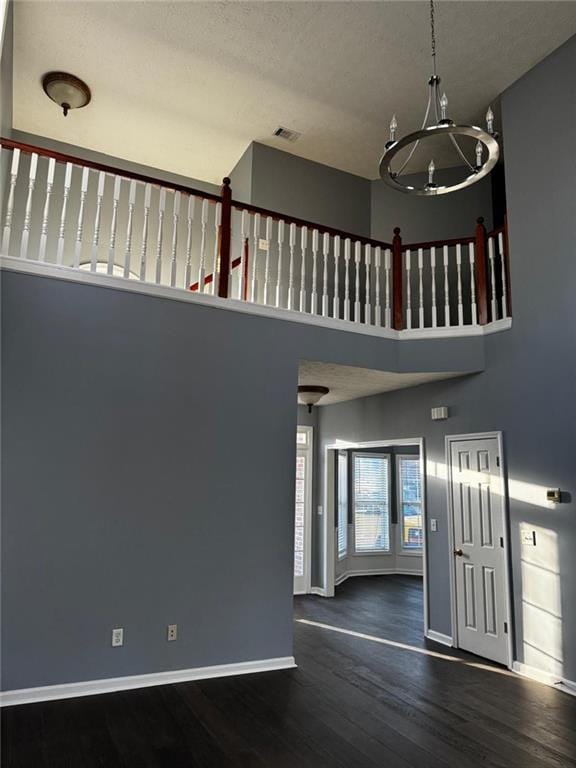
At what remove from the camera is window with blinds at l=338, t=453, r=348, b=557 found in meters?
8.50

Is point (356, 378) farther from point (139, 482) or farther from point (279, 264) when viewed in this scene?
point (139, 482)

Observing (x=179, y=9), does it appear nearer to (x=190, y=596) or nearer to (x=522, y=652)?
(x=190, y=596)

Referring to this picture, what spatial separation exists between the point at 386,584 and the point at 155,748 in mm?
5867

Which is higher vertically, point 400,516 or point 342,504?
point 342,504

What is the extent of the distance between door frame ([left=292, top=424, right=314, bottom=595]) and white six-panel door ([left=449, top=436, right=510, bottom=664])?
102 inches

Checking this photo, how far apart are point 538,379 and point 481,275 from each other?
1.31 meters

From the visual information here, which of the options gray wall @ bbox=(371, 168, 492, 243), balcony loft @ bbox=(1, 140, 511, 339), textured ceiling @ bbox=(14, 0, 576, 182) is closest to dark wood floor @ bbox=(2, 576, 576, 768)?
balcony loft @ bbox=(1, 140, 511, 339)

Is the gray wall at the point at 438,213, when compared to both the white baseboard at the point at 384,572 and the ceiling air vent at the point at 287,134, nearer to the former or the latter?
the ceiling air vent at the point at 287,134

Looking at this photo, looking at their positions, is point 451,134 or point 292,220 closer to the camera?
point 451,134

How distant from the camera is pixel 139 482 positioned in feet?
13.6

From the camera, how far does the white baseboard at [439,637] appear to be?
5.40 m

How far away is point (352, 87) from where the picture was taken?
5.62 metres

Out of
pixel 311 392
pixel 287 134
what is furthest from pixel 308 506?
pixel 287 134

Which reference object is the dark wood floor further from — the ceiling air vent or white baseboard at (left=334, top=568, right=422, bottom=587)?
the ceiling air vent
